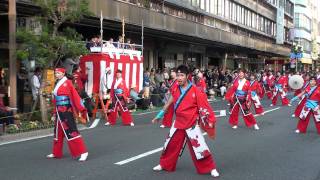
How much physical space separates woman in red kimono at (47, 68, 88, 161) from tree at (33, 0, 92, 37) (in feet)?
19.4

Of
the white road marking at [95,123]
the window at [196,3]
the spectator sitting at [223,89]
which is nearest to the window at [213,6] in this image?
the window at [196,3]

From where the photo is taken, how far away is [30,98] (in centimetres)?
1761

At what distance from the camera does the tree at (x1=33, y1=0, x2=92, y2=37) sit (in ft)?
48.3

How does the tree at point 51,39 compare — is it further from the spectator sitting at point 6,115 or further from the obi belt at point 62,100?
the obi belt at point 62,100

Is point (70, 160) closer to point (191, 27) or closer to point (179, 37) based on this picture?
point (179, 37)

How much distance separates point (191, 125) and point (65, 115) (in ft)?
8.47

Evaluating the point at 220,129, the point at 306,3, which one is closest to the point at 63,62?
the point at 220,129

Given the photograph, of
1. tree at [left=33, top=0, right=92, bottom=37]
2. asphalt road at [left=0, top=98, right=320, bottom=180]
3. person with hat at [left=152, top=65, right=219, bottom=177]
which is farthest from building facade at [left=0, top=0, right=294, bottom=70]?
person with hat at [left=152, top=65, right=219, bottom=177]

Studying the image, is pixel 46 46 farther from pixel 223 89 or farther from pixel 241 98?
pixel 223 89

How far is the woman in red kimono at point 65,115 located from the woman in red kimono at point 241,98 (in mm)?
5998

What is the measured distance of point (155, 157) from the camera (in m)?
9.43

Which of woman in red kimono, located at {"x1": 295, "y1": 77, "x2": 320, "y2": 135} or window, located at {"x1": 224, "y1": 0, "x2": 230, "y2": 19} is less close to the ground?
window, located at {"x1": 224, "y1": 0, "x2": 230, "y2": 19}

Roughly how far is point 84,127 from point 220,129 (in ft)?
12.6

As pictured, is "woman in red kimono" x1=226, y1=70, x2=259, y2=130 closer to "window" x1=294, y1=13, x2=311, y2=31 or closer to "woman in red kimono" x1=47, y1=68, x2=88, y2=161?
"woman in red kimono" x1=47, y1=68, x2=88, y2=161
